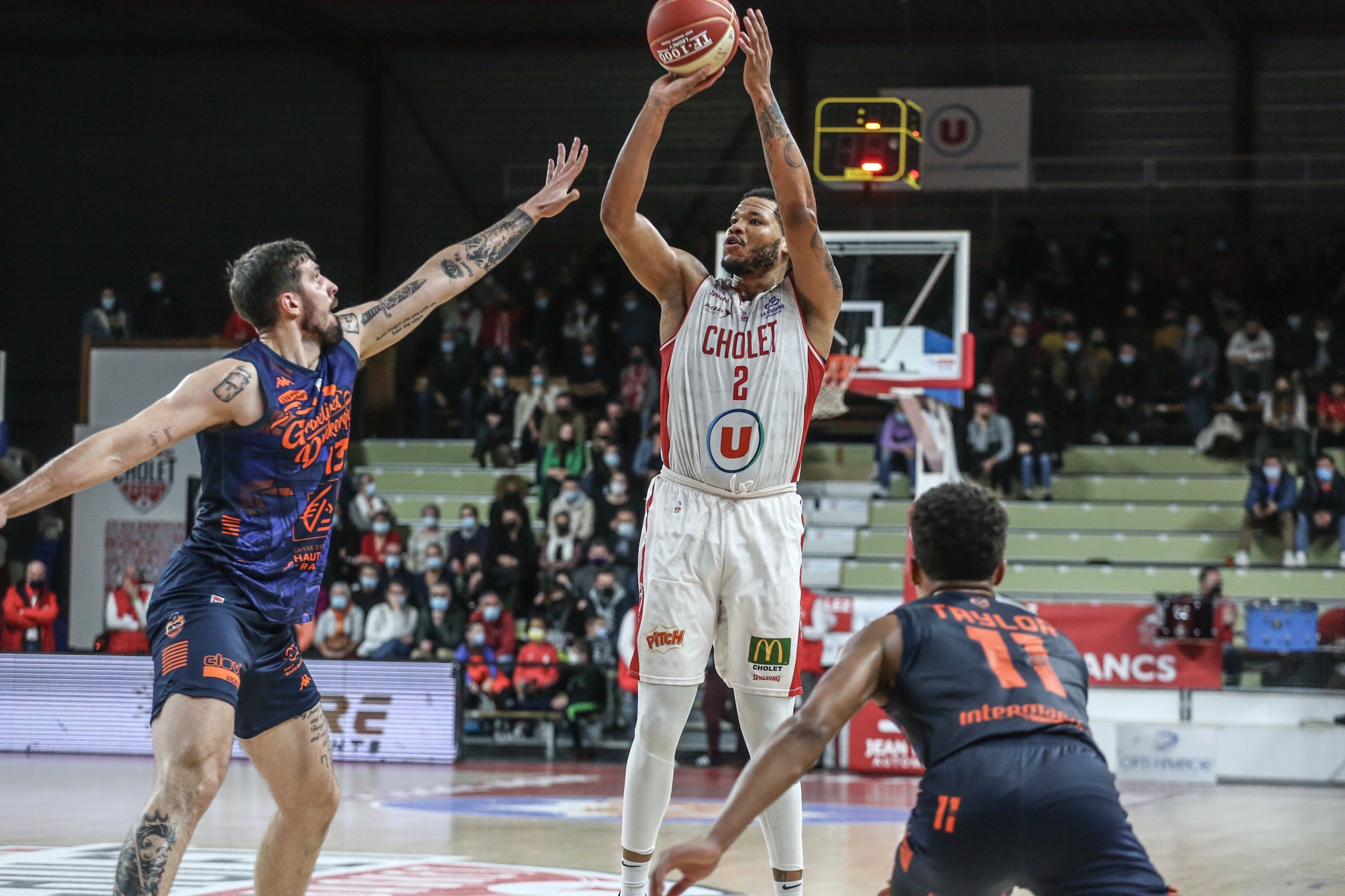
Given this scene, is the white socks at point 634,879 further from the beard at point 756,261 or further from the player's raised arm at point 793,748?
the beard at point 756,261

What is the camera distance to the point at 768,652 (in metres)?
5.48

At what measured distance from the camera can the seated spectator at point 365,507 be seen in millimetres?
20688

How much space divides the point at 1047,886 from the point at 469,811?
311 inches

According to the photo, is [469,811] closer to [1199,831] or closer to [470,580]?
[1199,831]

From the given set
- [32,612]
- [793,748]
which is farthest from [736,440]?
[32,612]

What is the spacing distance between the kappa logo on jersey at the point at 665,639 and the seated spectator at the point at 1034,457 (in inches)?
635

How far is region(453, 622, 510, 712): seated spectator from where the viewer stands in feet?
54.7

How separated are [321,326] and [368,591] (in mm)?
13573

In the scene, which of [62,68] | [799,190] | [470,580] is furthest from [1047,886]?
[62,68]

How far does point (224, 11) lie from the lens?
25.7 m

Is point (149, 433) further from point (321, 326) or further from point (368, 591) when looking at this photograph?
point (368, 591)

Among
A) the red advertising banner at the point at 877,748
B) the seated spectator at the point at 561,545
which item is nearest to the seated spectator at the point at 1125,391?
the seated spectator at the point at 561,545

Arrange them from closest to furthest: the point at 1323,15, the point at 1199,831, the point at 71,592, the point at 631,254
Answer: the point at 631,254, the point at 1199,831, the point at 71,592, the point at 1323,15

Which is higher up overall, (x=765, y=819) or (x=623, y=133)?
(x=623, y=133)
